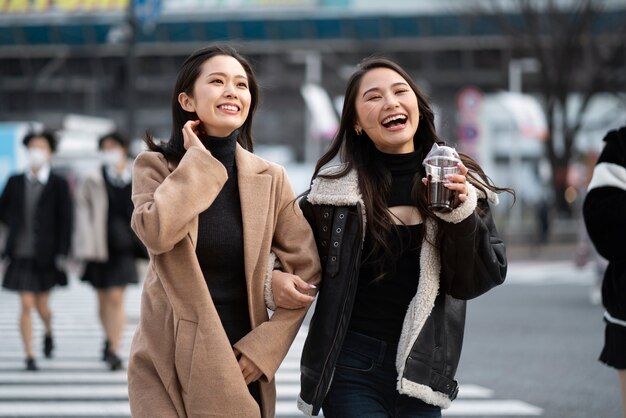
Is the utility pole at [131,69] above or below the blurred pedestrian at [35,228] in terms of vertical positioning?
above

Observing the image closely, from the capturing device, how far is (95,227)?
884 centimetres

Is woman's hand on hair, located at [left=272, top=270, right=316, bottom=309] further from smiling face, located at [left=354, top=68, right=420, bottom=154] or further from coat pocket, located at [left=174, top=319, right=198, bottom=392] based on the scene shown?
smiling face, located at [left=354, top=68, right=420, bottom=154]

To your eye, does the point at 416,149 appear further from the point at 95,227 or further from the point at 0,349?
the point at 0,349

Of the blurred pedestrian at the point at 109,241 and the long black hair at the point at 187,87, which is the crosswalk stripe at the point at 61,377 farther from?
the long black hair at the point at 187,87

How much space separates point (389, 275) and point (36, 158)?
6089 millimetres

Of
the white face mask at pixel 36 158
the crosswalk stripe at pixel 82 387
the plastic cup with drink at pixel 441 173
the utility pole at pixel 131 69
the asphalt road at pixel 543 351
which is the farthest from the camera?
the utility pole at pixel 131 69

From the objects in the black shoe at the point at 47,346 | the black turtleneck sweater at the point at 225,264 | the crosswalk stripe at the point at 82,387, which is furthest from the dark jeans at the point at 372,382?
the black shoe at the point at 47,346

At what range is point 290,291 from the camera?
3.25 m

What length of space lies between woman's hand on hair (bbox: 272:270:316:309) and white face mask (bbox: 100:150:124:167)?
19.7 feet

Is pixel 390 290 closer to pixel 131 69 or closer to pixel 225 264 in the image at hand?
pixel 225 264

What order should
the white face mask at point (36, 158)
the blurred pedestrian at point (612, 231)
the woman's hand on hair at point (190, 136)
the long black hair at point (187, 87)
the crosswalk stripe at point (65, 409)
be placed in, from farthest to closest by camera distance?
the white face mask at point (36, 158) → the crosswalk stripe at point (65, 409) → the blurred pedestrian at point (612, 231) → the long black hair at point (187, 87) → the woman's hand on hair at point (190, 136)

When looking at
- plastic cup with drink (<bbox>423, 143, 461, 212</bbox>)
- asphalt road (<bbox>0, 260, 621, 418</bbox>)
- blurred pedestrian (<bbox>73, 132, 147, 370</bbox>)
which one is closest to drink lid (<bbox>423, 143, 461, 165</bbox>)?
plastic cup with drink (<bbox>423, 143, 461, 212</bbox>)

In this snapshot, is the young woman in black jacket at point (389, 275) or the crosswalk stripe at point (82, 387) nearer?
the young woman in black jacket at point (389, 275)

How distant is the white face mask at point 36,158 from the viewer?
8.88 m
